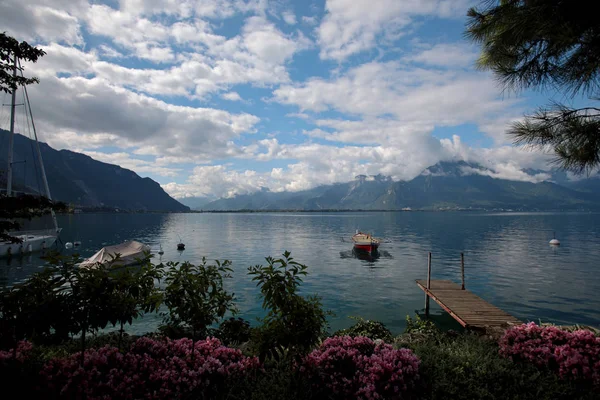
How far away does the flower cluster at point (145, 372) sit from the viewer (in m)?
6.17

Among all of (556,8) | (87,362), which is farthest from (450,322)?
(87,362)

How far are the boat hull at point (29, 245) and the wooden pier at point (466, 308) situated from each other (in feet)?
182

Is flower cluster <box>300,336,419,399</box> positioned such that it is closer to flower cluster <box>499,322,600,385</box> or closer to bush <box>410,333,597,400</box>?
bush <box>410,333,597,400</box>

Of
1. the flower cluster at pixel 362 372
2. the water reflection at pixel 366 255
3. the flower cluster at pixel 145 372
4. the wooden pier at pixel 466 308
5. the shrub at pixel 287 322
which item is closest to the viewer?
the flower cluster at pixel 145 372

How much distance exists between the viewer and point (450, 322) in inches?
928

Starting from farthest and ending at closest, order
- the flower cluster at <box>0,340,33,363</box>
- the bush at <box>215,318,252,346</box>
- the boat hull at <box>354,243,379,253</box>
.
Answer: the boat hull at <box>354,243,379,253</box>, the bush at <box>215,318,252,346</box>, the flower cluster at <box>0,340,33,363</box>

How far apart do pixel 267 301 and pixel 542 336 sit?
7.57 m

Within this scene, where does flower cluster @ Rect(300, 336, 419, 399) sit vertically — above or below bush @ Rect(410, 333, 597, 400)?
above

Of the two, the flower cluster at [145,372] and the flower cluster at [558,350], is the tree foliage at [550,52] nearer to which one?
the flower cluster at [558,350]

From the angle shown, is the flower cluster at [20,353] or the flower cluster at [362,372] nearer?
the flower cluster at [362,372]

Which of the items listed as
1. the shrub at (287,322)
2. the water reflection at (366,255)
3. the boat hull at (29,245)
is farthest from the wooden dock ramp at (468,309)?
the boat hull at (29,245)

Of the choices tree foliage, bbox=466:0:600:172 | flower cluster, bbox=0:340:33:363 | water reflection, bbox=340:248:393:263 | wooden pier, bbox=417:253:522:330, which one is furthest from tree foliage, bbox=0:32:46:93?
water reflection, bbox=340:248:393:263

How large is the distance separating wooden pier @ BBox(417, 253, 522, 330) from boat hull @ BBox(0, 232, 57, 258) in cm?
5546

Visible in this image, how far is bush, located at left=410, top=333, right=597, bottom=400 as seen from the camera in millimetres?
6836
